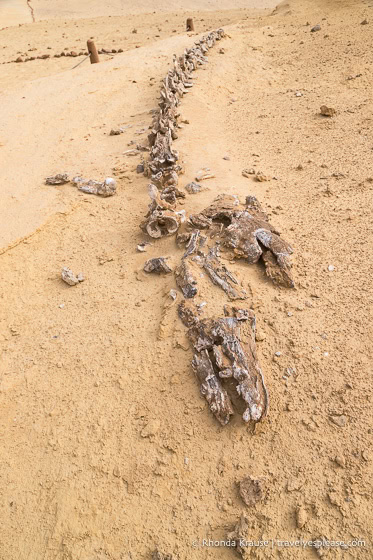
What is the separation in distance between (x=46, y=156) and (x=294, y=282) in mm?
4428

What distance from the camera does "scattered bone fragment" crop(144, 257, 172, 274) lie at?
333 cm

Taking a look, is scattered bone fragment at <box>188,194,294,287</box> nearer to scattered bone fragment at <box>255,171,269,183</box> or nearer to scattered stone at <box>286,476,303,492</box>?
scattered bone fragment at <box>255,171,269,183</box>

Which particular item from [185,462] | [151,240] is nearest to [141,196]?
[151,240]

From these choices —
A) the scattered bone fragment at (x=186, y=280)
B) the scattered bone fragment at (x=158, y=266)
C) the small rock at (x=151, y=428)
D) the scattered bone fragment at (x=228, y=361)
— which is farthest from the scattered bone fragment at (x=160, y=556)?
the scattered bone fragment at (x=158, y=266)

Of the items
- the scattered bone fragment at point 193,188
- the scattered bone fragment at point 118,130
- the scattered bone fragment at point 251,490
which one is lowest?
the scattered bone fragment at point 251,490

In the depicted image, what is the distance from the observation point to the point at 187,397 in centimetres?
256

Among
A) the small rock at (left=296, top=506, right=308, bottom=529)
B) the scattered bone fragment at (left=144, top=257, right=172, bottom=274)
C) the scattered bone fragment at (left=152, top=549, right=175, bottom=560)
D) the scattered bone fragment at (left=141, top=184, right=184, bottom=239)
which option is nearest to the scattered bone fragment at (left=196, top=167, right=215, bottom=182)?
the scattered bone fragment at (left=141, top=184, right=184, bottom=239)

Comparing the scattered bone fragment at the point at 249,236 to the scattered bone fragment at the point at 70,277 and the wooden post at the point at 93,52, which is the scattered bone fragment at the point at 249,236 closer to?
the scattered bone fragment at the point at 70,277

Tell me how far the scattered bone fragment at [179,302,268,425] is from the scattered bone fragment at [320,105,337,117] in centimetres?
455

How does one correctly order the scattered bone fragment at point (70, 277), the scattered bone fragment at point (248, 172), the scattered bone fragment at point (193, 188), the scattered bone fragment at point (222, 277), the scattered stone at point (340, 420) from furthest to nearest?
the scattered bone fragment at point (248, 172) < the scattered bone fragment at point (193, 188) < the scattered bone fragment at point (70, 277) < the scattered bone fragment at point (222, 277) < the scattered stone at point (340, 420)

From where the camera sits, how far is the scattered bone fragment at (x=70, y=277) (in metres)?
3.50

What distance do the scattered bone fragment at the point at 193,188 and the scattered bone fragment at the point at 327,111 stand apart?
291cm

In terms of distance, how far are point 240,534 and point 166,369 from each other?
3.50 ft

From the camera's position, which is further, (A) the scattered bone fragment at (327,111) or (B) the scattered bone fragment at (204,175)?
(A) the scattered bone fragment at (327,111)
